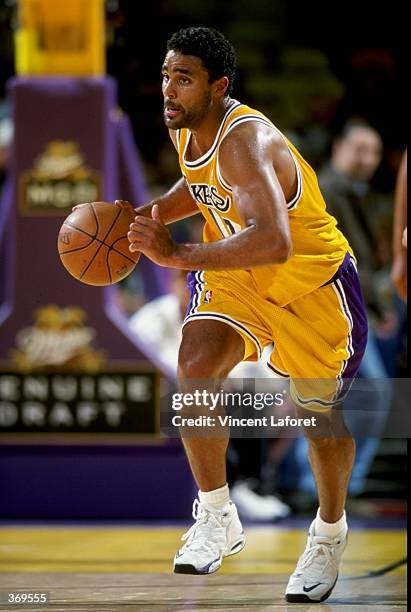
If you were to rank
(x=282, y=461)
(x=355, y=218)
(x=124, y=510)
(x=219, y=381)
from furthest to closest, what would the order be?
(x=282, y=461) < (x=355, y=218) < (x=124, y=510) < (x=219, y=381)

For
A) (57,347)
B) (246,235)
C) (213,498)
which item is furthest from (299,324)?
(57,347)

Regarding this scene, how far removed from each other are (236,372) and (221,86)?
8.09 feet

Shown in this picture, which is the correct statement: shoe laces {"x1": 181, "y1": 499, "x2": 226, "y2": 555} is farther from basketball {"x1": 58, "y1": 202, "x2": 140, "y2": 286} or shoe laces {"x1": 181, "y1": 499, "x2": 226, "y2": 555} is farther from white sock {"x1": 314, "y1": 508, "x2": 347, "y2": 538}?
basketball {"x1": 58, "y1": 202, "x2": 140, "y2": 286}

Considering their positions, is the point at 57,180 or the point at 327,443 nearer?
the point at 327,443

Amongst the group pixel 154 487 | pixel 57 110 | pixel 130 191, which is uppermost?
pixel 57 110

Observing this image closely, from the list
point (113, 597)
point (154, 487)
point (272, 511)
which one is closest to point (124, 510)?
point (154, 487)

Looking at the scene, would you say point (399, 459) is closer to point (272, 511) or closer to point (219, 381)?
point (272, 511)

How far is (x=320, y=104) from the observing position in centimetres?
773

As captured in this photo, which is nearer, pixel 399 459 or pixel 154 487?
pixel 154 487

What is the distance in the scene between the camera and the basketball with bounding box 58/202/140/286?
11.2ft

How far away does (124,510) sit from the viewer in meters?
5.57

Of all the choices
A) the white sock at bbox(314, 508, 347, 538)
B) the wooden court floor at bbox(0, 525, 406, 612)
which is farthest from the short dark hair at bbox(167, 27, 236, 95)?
the wooden court floor at bbox(0, 525, 406, 612)

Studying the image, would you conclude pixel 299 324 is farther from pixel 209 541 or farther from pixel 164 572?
pixel 164 572

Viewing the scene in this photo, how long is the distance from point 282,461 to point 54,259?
5.96 feet
